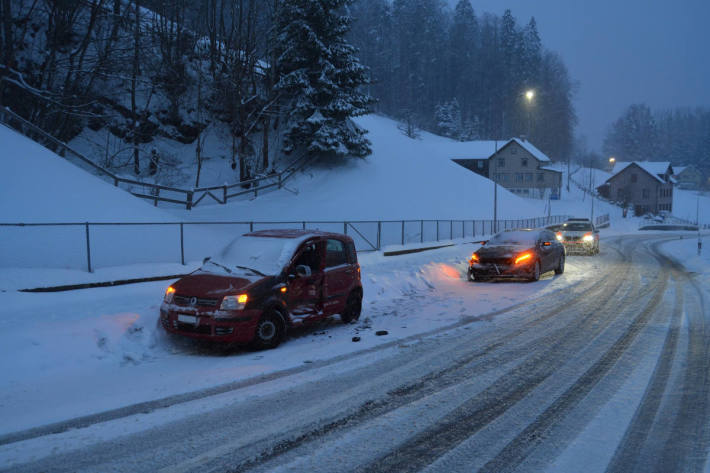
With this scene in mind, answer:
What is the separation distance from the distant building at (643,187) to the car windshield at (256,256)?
92002 millimetres

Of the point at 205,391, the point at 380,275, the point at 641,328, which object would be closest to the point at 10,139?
the point at 380,275

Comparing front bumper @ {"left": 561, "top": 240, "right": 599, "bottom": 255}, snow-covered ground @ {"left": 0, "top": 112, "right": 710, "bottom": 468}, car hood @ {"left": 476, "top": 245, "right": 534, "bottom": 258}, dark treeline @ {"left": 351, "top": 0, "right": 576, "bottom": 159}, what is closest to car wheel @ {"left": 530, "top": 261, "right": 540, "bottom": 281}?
snow-covered ground @ {"left": 0, "top": 112, "right": 710, "bottom": 468}

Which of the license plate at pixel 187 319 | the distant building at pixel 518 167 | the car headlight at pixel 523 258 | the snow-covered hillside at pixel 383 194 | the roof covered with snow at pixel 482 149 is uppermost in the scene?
the roof covered with snow at pixel 482 149

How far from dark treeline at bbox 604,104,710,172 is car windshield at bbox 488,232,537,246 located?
152m

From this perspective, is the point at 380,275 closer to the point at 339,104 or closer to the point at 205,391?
the point at 205,391

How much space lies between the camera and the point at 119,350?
24.6ft

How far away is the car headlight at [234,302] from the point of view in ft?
24.2

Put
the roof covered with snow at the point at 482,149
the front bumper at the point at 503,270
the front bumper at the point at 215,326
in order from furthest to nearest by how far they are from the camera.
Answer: the roof covered with snow at the point at 482,149 < the front bumper at the point at 503,270 < the front bumper at the point at 215,326

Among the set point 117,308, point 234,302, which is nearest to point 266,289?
point 234,302

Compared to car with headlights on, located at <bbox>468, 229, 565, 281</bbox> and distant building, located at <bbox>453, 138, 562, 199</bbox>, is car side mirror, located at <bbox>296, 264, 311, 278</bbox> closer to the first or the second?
car with headlights on, located at <bbox>468, 229, 565, 281</bbox>

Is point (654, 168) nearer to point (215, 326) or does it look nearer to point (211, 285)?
point (211, 285)

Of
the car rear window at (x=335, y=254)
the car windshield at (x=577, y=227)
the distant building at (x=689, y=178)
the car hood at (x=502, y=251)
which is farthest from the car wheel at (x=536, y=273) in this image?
the distant building at (x=689, y=178)

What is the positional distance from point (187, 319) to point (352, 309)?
352 centimetres

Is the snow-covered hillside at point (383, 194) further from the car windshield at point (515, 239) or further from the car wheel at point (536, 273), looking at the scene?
the car wheel at point (536, 273)
